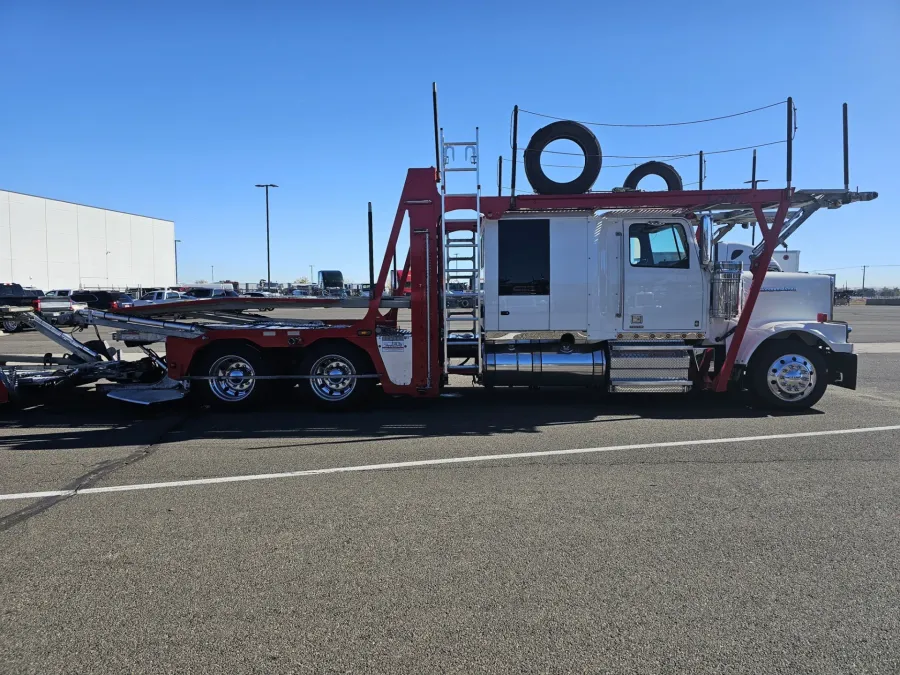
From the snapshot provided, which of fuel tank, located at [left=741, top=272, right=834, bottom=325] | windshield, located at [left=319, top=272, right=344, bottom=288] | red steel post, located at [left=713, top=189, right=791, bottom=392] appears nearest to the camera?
red steel post, located at [left=713, top=189, right=791, bottom=392]

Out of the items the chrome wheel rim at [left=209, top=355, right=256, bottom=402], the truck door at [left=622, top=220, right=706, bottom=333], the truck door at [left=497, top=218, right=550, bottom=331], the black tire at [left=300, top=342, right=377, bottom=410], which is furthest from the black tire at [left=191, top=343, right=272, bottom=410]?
the truck door at [left=622, top=220, right=706, bottom=333]

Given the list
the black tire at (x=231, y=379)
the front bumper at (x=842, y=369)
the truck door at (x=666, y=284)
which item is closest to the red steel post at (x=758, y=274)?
the truck door at (x=666, y=284)

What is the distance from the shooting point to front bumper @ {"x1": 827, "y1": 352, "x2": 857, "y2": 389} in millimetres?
8086

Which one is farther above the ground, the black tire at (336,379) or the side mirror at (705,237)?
the side mirror at (705,237)

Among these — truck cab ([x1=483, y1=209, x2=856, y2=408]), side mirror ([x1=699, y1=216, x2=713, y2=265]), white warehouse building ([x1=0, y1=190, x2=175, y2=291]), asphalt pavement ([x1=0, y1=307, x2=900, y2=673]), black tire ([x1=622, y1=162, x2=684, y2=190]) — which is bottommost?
asphalt pavement ([x1=0, y1=307, x2=900, y2=673])

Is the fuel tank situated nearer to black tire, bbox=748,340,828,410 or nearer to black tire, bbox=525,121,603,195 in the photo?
black tire, bbox=748,340,828,410

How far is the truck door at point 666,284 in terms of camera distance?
8.32 meters

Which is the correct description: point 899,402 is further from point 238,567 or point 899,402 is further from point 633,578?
point 238,567

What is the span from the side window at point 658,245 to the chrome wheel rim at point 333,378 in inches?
158

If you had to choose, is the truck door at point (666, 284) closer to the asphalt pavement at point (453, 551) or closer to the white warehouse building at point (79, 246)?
the asphalt pavement at point (453, 551)

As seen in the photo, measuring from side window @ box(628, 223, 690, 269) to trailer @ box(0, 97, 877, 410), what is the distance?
0.06 ft

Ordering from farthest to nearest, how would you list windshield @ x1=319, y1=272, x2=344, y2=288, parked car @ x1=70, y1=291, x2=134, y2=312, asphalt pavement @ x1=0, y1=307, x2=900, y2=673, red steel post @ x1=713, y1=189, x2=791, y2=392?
windshield @ x1=319, y1=272, x2=344, y2=288 < parked car @ x1=70, y1=291, x2=134, y2=312 < red steel post @ x1=713, y1=189, x2=791, y2=392 < asphalt pavement @ x1=0, y1=307, x2=900, y2=673

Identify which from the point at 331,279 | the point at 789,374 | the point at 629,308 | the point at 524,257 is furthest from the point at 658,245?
the point at 331,279

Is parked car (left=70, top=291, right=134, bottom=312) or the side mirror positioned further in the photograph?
parked car (left=70, top=291, right=134, bottom=312)
